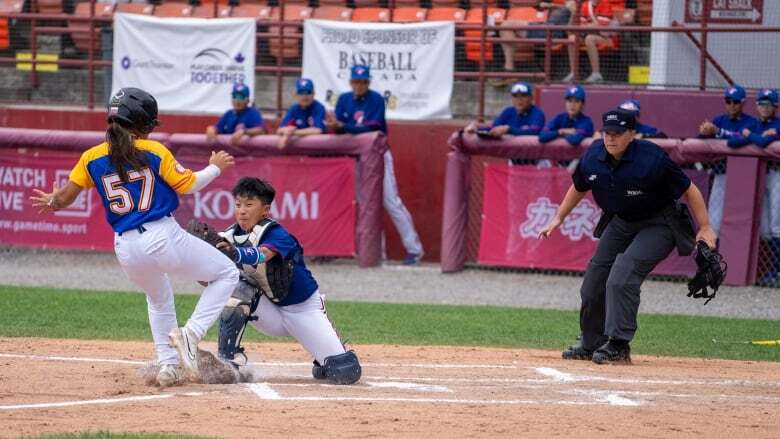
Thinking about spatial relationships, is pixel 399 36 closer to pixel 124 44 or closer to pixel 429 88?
pixel 429 88

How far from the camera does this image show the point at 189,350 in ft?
22.5

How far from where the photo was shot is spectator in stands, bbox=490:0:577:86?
15.6 meters

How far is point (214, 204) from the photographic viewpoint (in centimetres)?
1477

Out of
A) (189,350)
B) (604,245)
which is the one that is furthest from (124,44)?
(189,350)

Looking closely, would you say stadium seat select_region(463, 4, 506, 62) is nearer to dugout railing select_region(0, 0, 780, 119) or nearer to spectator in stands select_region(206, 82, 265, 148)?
dugout railing select_region(0, 0, 780, 119)

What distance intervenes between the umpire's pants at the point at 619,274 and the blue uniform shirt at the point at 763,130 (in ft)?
15.4

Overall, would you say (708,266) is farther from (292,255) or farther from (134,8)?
(134,8)

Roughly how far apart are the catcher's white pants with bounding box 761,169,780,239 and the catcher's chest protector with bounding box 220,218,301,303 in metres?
7.36

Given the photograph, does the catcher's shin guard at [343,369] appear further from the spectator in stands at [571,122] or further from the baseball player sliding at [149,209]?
the spectator in stands at [571,122]

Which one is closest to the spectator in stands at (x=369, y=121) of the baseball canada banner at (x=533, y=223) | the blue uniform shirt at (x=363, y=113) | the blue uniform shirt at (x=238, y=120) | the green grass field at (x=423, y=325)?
the blue uniform shirt at (x=363, y=113)

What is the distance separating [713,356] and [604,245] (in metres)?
1.56

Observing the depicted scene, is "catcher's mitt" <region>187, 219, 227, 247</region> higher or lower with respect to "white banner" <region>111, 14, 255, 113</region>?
lower

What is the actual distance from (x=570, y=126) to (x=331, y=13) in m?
5.03

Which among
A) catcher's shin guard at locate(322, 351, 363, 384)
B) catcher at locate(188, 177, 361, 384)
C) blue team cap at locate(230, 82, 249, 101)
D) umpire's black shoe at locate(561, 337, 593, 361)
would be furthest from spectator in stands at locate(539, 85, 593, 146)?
catcher's shin guard at locate(322, 351, 363, 384)
